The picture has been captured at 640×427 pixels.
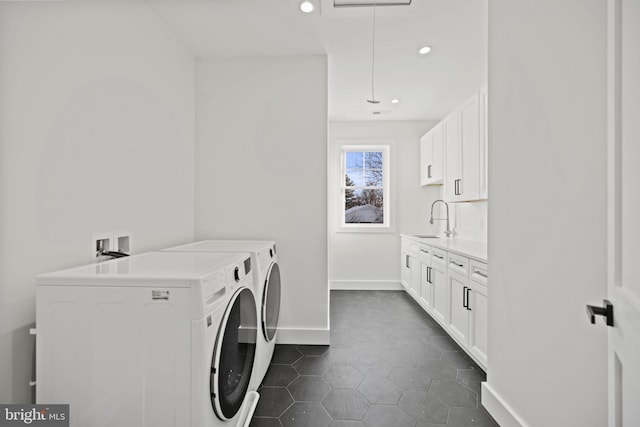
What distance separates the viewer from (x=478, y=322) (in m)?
2.23

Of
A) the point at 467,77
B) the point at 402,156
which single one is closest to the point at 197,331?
the point at 467,77

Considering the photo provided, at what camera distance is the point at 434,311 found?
10.3 feet

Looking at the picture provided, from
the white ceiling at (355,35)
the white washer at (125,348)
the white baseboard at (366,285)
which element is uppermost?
the white ceiling at (355,35)

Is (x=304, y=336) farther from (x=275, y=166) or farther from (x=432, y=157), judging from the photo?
(x=432, y=157)

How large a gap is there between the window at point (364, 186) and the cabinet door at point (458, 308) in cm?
212

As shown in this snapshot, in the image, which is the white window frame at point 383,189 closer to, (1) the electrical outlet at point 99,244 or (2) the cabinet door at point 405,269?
(2) the cabinet door at point 405,269

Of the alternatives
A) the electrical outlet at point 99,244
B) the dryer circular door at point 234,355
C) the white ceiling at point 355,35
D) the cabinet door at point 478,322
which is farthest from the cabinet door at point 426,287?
the electrical outlet at point 99,244

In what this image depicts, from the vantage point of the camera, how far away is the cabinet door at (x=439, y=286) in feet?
9.39

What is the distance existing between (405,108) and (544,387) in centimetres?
347

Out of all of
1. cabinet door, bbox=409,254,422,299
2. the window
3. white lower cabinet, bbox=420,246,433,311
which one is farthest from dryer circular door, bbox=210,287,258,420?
the window

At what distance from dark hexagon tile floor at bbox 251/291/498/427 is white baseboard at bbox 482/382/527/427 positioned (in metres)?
0.05

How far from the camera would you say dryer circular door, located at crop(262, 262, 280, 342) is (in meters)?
2.06

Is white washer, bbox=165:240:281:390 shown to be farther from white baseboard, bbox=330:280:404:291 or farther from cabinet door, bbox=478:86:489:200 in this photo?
white baseboard, bbox=330:280:404:291

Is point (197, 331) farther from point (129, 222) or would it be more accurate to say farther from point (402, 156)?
point (402, 156)
